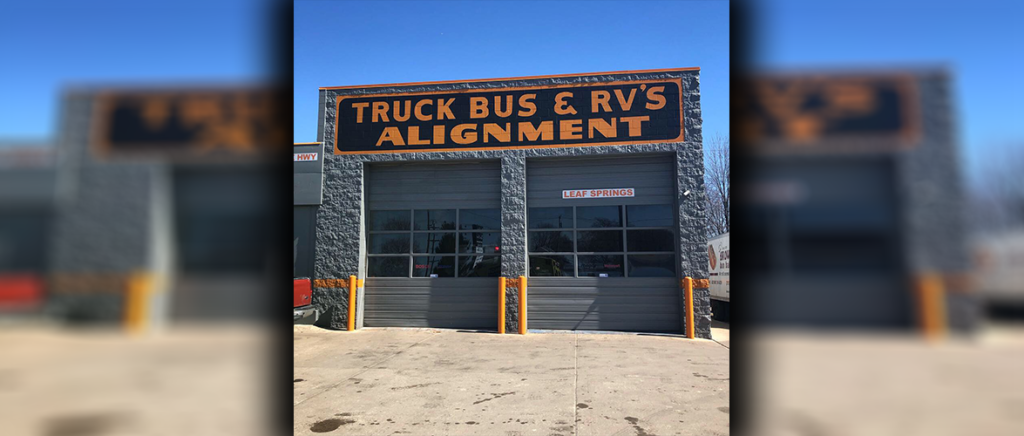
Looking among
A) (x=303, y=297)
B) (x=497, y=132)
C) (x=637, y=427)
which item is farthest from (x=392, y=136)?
(x=637, y=427)

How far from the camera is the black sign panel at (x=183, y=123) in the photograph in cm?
99

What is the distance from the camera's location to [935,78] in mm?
929

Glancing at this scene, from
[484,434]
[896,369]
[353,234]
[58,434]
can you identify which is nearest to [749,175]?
[896,369]

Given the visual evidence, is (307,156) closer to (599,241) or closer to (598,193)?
(598,193)

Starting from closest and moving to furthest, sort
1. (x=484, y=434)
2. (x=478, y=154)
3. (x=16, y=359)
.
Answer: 1. (x=16, y=359)
2. (x=484, y=434)
3. (x=478, y=154)

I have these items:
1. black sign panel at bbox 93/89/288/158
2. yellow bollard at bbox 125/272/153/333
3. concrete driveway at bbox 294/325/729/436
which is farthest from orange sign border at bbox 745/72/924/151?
concrete driveway at bbox 294/325/729/436

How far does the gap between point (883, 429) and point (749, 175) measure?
0.56 metres

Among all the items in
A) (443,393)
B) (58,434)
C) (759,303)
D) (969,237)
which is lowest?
(443,393)

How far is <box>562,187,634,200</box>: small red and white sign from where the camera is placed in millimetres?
10531

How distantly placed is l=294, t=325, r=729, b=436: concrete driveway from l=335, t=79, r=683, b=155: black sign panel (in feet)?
14.0

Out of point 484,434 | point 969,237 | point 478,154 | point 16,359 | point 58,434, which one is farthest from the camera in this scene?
point 478,154

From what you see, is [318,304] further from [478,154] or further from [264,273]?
[264,273]

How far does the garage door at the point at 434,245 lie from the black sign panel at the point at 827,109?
985cm

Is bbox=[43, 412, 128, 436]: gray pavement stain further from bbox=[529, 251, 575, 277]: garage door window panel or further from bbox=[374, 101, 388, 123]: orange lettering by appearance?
bbox=[374, 101, 388, 123]: orange lettering
